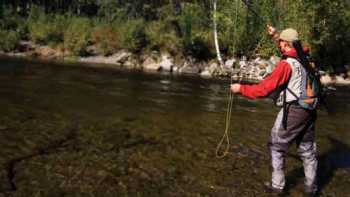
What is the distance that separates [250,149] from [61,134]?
13.5 feet

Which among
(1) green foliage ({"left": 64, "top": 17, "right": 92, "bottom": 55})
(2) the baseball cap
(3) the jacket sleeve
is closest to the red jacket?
(3) the jacket sleeve

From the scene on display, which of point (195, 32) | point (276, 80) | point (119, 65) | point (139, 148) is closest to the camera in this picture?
point (276, 80)

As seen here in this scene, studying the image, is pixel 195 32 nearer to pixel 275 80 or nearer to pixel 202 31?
pixel 202 31

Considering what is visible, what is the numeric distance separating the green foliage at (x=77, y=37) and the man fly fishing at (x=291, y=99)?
108 ft

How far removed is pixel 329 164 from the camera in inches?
311

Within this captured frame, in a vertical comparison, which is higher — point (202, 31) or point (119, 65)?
point (202, 31)

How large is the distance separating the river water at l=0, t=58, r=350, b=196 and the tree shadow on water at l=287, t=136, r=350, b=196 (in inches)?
0.7

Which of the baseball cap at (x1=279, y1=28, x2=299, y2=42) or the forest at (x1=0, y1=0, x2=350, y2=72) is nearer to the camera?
the baseball cap at (x1=279, y1=28, x2=299, y2=42)

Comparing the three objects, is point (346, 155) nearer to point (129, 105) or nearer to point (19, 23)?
point (129, 105)

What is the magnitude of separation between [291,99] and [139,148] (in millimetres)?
3421

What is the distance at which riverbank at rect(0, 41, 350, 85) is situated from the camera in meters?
30.3

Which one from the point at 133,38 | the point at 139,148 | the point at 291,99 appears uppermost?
the point at 133,38

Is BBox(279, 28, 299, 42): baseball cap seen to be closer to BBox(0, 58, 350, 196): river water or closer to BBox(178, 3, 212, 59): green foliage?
BBox(0, 58, 350, 196): river water

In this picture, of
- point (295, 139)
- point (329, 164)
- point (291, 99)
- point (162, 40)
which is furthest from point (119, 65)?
point (291, 99)
